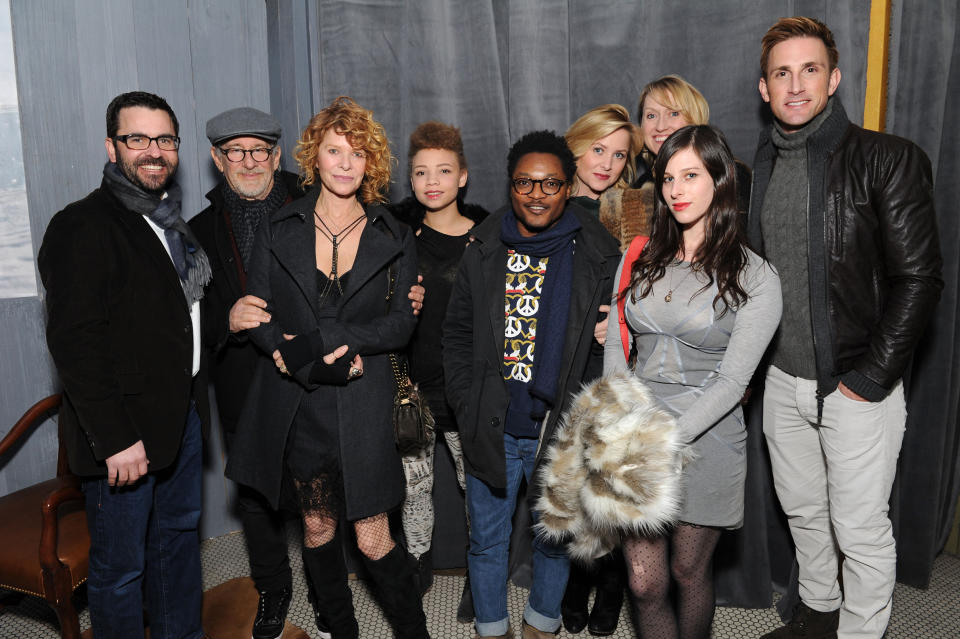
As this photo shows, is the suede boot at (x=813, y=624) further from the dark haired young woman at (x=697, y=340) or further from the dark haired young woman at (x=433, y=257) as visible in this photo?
the dark haired young woman at (x=433, y=257)

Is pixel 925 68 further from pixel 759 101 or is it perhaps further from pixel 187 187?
pixel 187 187

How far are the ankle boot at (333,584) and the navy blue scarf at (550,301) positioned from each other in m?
0.78

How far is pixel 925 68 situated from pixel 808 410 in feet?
4.55

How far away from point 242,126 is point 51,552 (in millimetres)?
1560

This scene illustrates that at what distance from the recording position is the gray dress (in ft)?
5.55

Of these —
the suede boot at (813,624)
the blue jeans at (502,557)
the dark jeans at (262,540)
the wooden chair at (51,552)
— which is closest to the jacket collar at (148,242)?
the dark jeans at (262,540)

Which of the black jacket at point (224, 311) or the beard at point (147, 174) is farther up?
the beard at point (147, 174)

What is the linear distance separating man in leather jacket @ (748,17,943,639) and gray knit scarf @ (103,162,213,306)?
184 cm

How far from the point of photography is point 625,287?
1.93 m

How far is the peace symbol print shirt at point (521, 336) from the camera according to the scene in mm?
2057

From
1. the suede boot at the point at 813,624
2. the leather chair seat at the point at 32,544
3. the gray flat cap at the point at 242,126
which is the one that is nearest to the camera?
the leather chair seat at the point at 32,544

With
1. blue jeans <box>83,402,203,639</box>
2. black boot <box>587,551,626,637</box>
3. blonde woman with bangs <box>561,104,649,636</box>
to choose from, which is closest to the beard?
blue jeans <box>83,402,203,639</box>

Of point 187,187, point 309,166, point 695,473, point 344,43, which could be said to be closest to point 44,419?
point 187,187

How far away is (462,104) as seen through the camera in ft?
9.62
